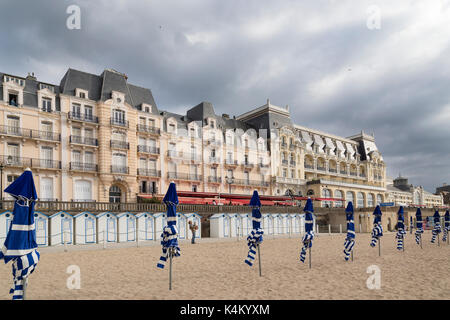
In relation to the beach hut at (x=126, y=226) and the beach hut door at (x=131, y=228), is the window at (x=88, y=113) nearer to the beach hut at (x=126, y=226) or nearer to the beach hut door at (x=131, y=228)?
the beach hut at (x=126, y=226)

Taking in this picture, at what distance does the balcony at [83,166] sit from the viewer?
114 feet

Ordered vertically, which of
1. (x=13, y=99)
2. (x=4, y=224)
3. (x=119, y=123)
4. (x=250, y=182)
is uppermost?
Answer: (x=13, y=99)

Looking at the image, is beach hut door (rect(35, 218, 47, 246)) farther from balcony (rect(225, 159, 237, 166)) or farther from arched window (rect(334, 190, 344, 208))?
arched window (rect(334, 190, 344, 208))

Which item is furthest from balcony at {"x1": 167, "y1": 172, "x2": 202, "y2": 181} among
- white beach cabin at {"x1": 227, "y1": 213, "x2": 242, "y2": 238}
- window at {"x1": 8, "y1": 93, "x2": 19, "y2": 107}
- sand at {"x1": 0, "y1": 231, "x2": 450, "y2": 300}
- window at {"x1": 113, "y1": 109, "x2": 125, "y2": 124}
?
sand at {"x1": 0, "y1": 231, "x2": 450, "y2": 300}

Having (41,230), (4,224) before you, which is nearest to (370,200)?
(41,230)

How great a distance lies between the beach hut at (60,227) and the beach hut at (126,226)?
12.4 ft

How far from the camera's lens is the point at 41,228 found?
23906 millimetres

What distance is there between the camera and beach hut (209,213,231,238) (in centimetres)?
3312

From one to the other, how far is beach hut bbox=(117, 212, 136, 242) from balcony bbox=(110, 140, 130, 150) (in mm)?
11379

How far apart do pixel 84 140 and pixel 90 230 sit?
1304cm

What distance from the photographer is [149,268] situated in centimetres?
1405

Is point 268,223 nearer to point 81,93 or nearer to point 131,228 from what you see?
point 131,228
